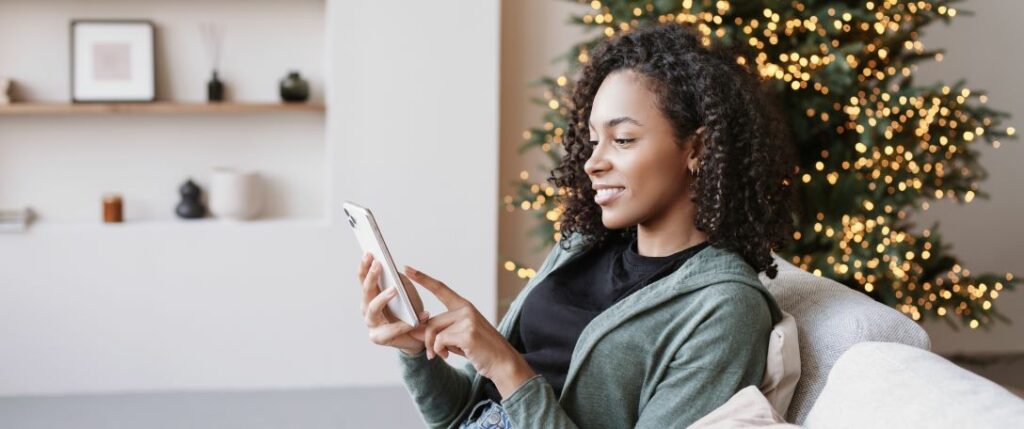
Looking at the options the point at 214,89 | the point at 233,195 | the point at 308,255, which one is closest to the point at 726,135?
the point at 308,255

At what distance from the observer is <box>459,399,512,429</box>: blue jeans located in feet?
5.18

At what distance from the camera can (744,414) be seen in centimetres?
126

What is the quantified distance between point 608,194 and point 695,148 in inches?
5.3

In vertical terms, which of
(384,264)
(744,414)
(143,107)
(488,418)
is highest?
(143,107)

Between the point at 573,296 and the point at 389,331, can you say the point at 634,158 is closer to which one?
the point at 573,296

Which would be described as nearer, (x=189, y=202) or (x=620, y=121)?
(x=620, y=121)

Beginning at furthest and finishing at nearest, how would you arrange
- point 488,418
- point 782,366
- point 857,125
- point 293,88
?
point 293,88, point 857,125, point 488,418, point 782,366

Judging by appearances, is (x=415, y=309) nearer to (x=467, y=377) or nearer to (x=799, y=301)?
(x=467, y=377)

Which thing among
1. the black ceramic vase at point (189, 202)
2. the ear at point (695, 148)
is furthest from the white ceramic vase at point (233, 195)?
the ear at point (695, 148)

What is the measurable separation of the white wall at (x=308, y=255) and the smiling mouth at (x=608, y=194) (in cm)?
214

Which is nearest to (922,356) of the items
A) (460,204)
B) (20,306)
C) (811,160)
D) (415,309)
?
(415,309)

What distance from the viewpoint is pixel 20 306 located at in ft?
11.7

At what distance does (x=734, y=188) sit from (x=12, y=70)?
304 centimetres

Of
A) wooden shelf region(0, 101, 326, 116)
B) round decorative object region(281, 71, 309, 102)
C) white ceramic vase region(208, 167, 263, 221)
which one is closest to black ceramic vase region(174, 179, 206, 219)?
white ceramic vase region(208, 167, 263, 221)
